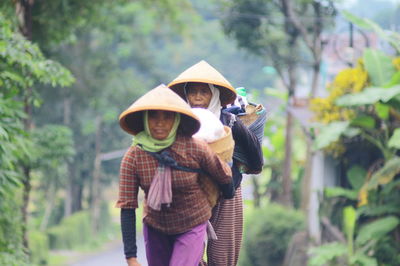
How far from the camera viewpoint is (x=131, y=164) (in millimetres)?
4562

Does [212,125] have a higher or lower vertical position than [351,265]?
higher

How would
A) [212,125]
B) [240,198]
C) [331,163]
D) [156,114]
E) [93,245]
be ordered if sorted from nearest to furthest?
[156,114] → [212,125] → [240,198] → [331,163] → [93,245]

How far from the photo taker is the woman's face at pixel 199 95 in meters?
5.06

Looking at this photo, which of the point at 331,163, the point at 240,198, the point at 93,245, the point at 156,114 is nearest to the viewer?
the point at 156,114

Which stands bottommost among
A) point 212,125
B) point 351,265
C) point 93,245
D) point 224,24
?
point 93,245

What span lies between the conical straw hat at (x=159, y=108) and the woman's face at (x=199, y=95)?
1.58ft

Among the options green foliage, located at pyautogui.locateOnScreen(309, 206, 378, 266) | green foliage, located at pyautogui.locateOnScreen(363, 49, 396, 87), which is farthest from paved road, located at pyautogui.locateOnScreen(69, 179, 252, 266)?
green foliage, located at pyautogui.locateOnScreen(363, 49, 396, 87)

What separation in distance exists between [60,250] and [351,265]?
21.1 m

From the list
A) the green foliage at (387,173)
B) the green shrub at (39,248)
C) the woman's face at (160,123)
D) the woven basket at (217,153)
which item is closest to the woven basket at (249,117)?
the woven basket at (217,153)

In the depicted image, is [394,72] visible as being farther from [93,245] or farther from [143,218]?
[93,245]

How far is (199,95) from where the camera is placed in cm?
507

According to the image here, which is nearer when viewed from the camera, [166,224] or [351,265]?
[166,224]

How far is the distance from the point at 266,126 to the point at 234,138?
20.5 metres

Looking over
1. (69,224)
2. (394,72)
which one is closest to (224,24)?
(394,72)
